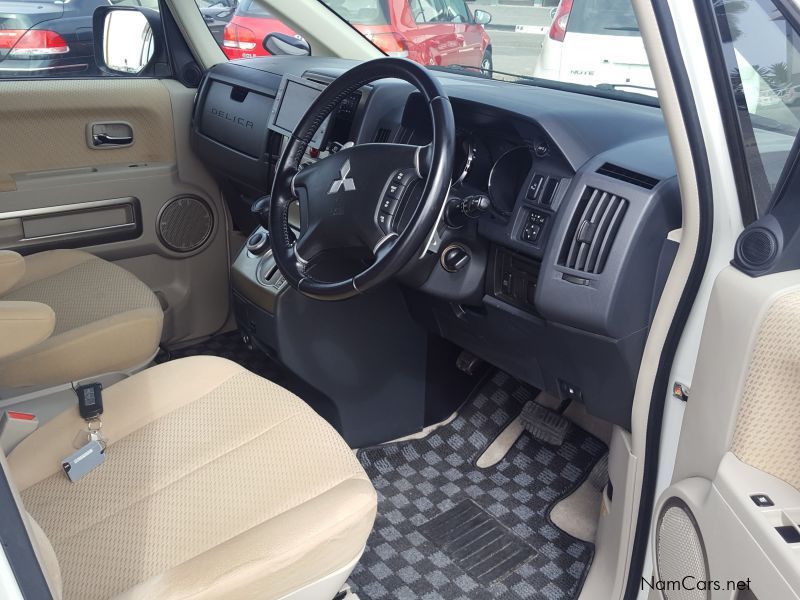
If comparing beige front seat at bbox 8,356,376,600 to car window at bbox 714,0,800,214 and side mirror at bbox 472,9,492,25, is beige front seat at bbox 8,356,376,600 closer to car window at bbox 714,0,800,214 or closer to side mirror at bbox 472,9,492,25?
car window at bbox 714,0,800,214

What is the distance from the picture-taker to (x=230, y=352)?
2.60 m

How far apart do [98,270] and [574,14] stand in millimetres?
1519

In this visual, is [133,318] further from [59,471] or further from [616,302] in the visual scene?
[616,302]

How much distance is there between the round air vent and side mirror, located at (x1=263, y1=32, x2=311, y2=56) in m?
1.62

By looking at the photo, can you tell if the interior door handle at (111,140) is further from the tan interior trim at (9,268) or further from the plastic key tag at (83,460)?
the plastic key tag at (83,460)

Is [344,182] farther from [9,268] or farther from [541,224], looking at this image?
[9,268]

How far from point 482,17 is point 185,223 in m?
1.09

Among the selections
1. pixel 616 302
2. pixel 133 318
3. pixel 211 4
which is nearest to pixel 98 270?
pixel 133 318

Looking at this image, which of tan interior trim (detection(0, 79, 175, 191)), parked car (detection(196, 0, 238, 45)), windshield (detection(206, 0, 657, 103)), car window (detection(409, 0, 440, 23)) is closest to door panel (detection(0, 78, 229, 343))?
tan interior trim (detection(0, 79, 175, 191))

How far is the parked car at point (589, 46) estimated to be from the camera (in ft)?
6.36

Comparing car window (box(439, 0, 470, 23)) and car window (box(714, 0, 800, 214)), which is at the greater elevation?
car window (box(714, 0, 800, 214))

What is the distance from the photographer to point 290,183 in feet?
5.47

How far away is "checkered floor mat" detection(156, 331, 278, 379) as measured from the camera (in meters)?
2.49

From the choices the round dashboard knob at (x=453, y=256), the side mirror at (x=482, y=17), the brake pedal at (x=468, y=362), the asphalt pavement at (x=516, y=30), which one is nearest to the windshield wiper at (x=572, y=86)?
the asphalt pavement at (x=516, y=30)
